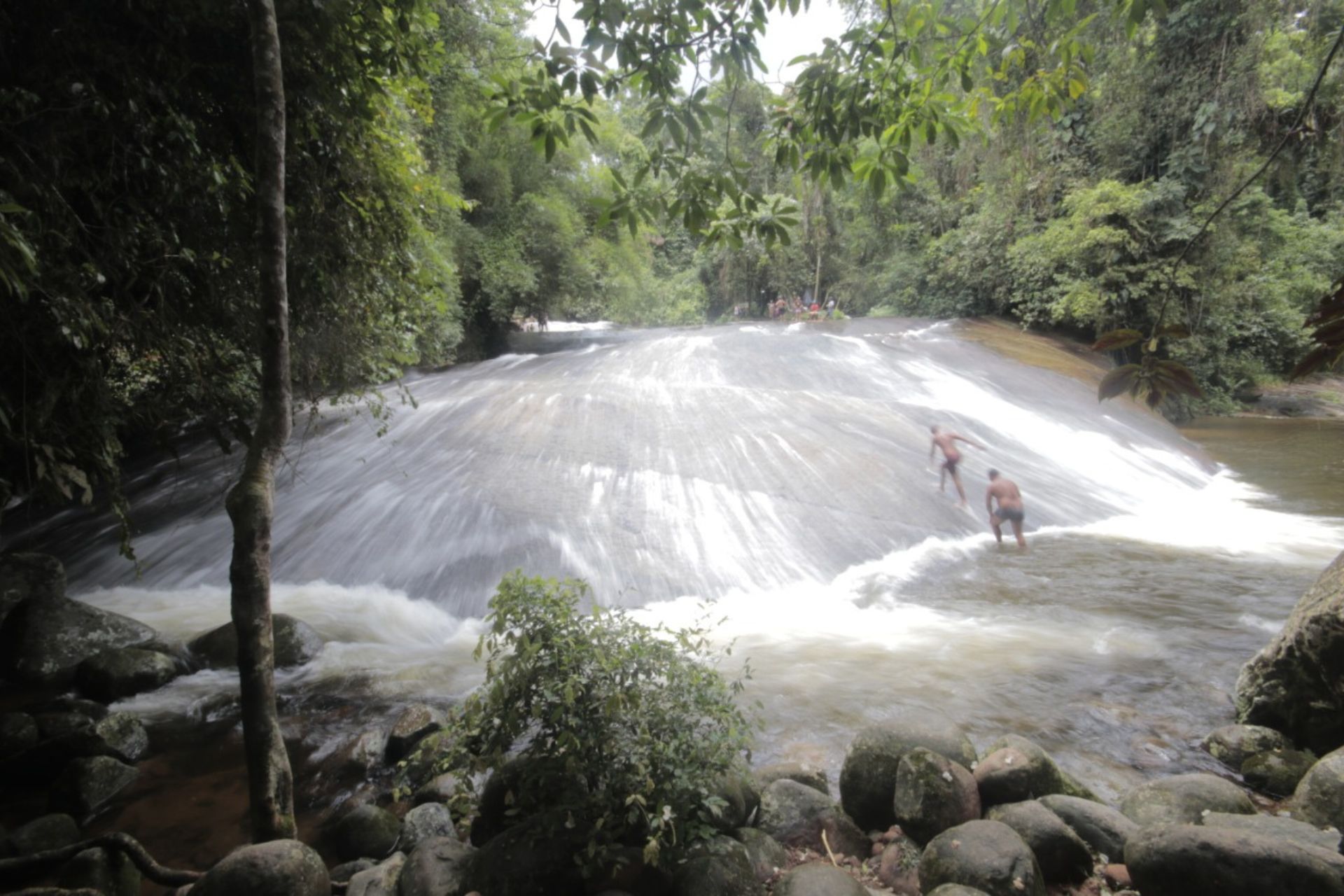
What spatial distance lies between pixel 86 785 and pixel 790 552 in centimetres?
573

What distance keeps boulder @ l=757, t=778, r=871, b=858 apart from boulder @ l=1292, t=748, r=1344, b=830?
1870 mm

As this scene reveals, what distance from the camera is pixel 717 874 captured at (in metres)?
2.60

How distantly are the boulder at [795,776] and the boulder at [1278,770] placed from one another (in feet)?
7.11

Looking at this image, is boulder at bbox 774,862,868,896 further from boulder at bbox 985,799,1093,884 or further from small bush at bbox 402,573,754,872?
boulder at bbox 985,799,1093,884

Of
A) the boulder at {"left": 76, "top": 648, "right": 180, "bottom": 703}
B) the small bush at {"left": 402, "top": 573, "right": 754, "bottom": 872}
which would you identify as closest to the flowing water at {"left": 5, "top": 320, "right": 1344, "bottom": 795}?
the boulder at {"left": 76, "top": 648, "right": 180, "bottom": 703}

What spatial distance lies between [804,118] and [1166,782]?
3.59 metres

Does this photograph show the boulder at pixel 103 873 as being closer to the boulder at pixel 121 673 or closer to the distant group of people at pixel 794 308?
the boulder at pixel 121 673

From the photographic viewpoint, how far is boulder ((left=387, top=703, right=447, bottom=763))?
4285mm

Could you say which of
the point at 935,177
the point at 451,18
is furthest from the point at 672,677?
the point at 935,177


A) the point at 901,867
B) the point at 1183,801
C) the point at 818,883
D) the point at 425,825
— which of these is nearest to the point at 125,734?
the point at 425,825

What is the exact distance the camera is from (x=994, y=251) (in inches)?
677

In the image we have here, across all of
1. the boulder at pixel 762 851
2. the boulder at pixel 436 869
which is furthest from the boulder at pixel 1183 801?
the boulder at pixel 436 869

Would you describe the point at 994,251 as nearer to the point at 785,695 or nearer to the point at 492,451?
the point at 492,451

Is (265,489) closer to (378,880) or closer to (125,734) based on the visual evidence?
(378,880)
